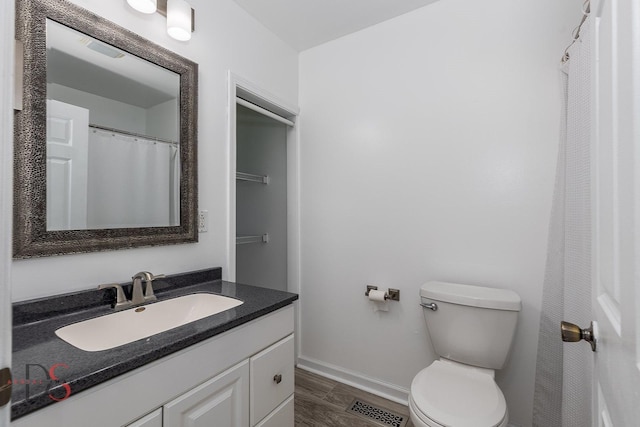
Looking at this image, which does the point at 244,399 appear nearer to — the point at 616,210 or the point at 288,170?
the point at 616,210

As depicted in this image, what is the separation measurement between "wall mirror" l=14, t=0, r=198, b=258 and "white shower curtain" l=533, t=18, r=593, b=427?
1.70m

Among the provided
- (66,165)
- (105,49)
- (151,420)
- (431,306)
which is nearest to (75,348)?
(151,420)

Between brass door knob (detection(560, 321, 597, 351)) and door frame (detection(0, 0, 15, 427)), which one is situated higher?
door frame (detection(0, 0, 15, 427))

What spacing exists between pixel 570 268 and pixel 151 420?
5.26ft

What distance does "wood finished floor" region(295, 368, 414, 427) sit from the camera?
1670 mm

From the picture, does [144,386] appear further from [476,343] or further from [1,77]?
[476,343]

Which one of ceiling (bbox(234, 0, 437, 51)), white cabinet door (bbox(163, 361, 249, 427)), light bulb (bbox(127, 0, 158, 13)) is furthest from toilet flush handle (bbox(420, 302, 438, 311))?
light bulb (bbox(127, 0, 158, 13))

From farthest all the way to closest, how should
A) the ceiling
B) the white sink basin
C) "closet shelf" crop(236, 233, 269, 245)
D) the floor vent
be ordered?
"closet shelf" crop(236, 233, 269, 245) → the ceiling → the floor vent → the white sink basin

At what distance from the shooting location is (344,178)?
209 cm

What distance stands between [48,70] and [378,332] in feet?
6.88

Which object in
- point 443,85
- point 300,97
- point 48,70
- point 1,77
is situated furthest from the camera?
point 300,97

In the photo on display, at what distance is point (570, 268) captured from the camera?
4.00ft

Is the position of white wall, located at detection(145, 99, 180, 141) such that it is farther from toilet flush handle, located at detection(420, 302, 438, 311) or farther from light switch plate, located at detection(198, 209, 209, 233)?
toilet flush handle, located at detection(420, 302, 438, 311)

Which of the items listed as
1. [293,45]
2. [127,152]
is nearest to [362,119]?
[293,45]
